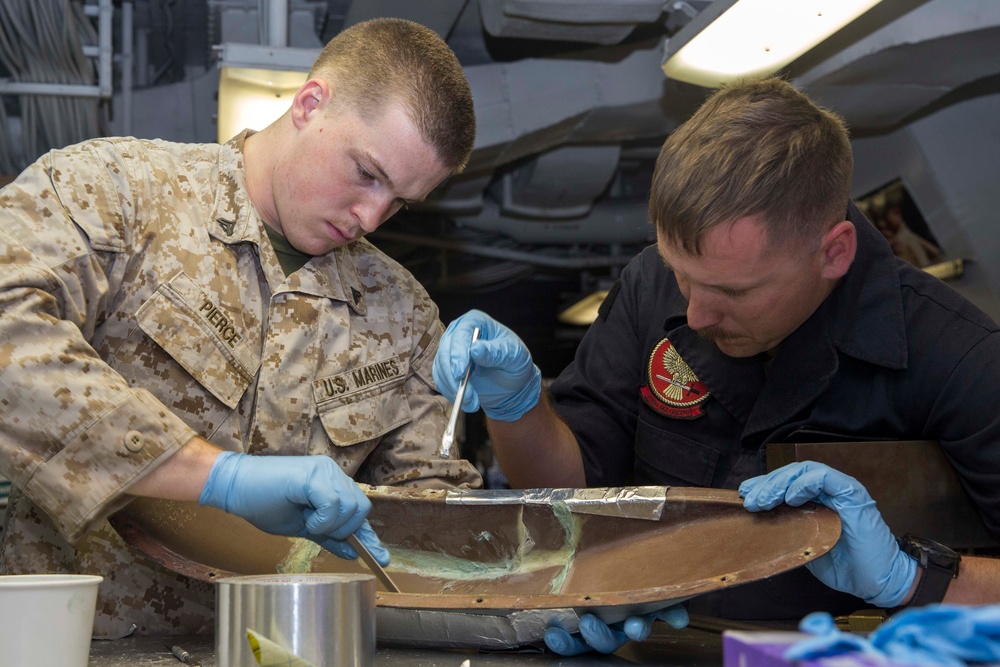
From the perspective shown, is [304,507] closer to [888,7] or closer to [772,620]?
[772,620]

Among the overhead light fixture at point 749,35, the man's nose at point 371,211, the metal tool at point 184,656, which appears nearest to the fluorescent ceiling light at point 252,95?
the overhead light fixture at point 749,35

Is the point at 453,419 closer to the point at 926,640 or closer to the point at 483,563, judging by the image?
the point at 483,563

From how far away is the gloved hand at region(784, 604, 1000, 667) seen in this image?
521mm

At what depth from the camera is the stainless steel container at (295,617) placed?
0.83 meters

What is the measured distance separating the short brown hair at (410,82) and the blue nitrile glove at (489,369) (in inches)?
11.4

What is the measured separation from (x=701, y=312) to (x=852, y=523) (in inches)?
17.1

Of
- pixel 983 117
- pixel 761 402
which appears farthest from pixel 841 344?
pixel 983 117

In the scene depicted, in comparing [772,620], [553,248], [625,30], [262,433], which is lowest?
[553,248]

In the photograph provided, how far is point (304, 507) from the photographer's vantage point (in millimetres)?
1254

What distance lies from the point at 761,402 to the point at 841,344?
0.18 meters

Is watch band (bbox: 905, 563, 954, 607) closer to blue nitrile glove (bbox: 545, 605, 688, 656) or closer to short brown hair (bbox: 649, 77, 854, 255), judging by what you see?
blue nitrile glove (bbox: 545, 605, 688, 656)

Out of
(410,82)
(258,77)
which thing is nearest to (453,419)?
(410,82)

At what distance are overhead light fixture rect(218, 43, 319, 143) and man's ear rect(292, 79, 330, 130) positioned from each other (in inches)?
50.1

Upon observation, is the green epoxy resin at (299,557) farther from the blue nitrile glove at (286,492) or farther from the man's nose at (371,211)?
the man's nose at (371,211)
